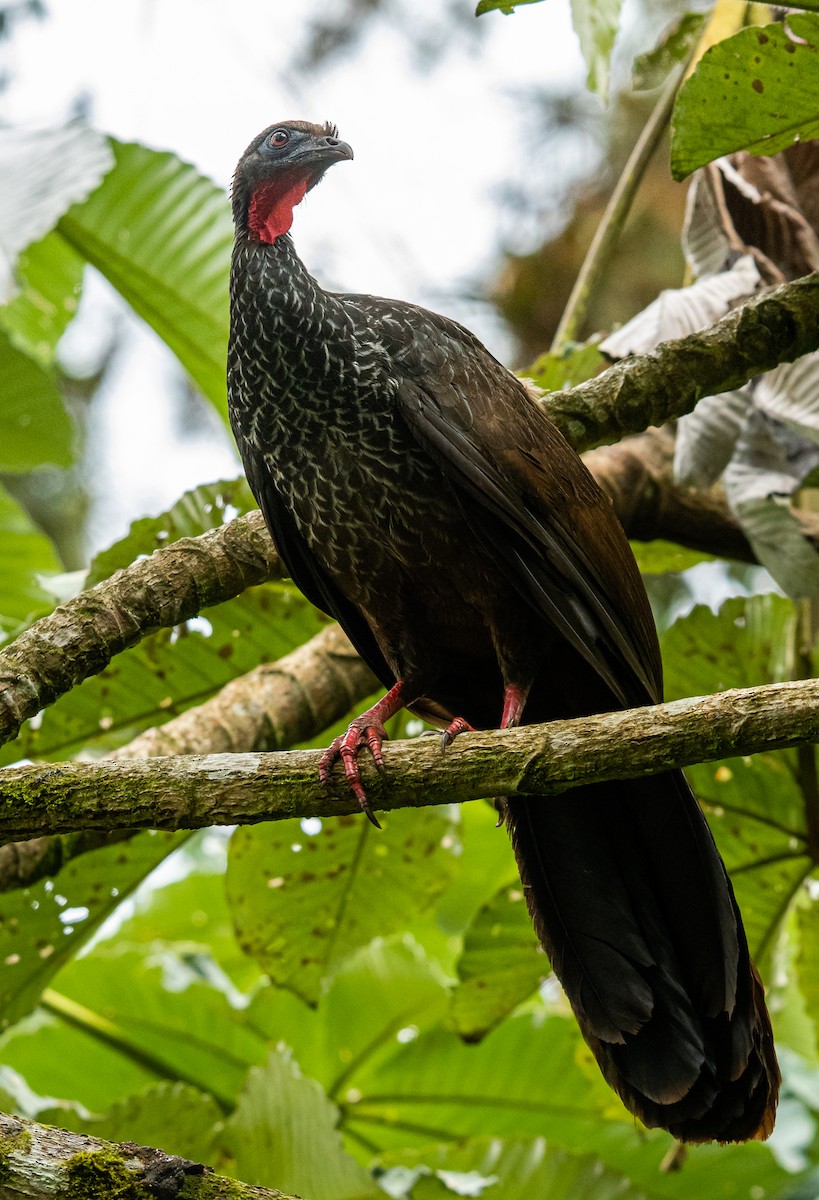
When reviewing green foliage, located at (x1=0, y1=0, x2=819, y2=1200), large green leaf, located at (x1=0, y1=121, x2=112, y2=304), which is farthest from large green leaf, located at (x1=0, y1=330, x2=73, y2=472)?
large green leaf, located at (x1=0, y1=121, x2=112, y2=304)

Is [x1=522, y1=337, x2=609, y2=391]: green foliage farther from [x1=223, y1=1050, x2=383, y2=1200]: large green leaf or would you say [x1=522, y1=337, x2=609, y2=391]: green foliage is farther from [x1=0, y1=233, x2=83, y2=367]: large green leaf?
[x1=223, y1=1050, x2=383, y2=1200]: large green leaf

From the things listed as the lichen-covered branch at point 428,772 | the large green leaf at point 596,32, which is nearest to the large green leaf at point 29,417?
the large green leaf at point 596,32

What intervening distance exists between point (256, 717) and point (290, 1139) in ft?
3.42

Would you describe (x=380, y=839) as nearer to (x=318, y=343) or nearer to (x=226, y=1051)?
(x=226, y=1051)

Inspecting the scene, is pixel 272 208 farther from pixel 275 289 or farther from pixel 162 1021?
pixel 162 1021

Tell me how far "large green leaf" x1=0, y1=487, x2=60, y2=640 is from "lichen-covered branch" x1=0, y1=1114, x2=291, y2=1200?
8.69ft

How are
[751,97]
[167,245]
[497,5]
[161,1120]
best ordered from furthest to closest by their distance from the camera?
[167,245], [161,1120], [751,97], [497,5]

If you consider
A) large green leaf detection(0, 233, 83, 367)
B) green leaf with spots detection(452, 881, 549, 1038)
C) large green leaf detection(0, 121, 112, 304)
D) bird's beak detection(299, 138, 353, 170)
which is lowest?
green leaf with spots detection(452, 881, 549, 1038)

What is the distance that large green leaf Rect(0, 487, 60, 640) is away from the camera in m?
4.11

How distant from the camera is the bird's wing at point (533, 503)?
2.40 metres

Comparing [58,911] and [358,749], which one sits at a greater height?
[358,749]

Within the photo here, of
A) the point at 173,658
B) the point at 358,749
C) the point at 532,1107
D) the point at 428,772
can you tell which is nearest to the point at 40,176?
the point at 173,658

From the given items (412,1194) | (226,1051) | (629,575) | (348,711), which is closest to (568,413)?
(629,575)

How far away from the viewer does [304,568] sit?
8.91 ft
